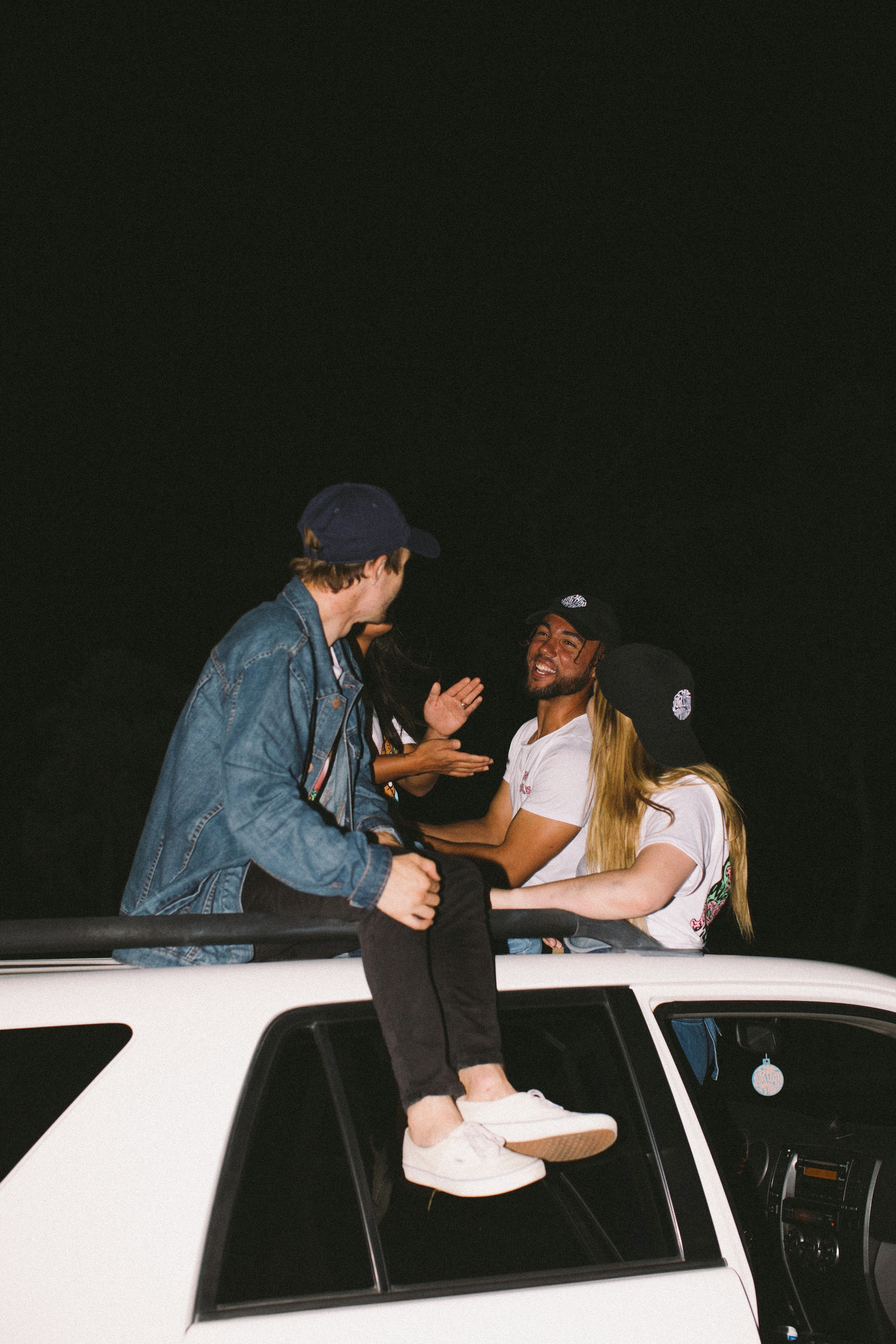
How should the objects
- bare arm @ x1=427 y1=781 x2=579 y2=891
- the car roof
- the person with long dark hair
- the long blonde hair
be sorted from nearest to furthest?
1. the car roof
2. the long blonde hair
3. the person with long dark hair
4. bare arm @ x1=427 y1=781 x2=579 y2=891

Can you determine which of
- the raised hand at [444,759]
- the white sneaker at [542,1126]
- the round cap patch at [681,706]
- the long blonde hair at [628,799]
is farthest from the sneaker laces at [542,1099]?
the round cap patch at [681,706]

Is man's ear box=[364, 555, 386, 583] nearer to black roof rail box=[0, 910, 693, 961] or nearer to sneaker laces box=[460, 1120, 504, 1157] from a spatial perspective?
black roof rail box=[0, 910, 693, 961]

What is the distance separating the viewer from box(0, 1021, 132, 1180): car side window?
1.72 meters

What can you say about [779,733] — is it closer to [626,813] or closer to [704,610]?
[704,610]

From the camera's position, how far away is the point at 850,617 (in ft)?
49.4

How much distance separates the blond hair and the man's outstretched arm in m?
1.21

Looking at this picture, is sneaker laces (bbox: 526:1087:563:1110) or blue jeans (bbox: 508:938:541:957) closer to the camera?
sneaker laces (bbox: 526:1087:563:1110)

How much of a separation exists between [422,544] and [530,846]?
1.22 metres

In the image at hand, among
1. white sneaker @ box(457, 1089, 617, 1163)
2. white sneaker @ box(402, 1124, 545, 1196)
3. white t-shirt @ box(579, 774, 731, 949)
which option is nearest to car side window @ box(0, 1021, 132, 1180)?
white sneaker @ box(402, 1124, 545, 1196)

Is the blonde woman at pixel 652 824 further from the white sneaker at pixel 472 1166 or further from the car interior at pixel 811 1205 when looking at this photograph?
the white sneaker at pixel 472 1166

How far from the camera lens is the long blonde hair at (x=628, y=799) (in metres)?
3.07

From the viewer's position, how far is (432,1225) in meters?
2.18

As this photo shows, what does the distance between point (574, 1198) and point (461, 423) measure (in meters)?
18.5

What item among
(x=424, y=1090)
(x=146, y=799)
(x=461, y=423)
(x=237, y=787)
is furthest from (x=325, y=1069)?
(x=146, y=799)
